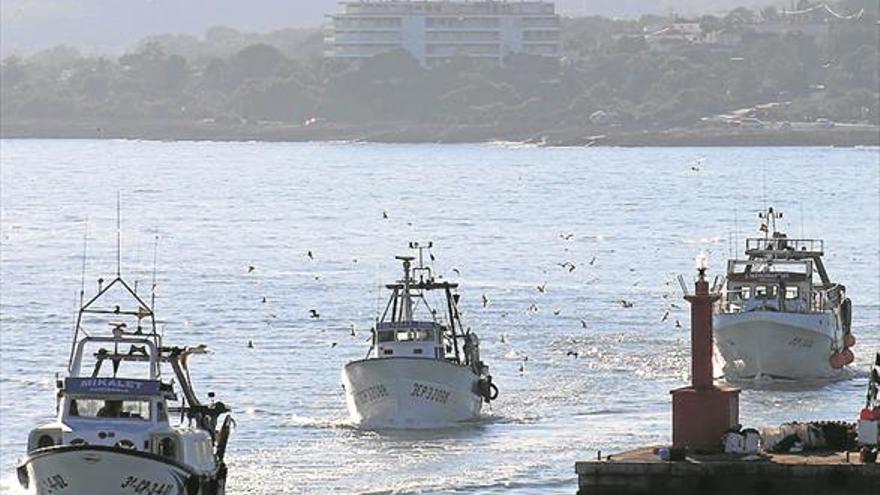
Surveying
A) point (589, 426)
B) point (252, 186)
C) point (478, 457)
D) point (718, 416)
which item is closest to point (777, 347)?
point (589, 426)

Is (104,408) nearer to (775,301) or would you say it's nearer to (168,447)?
(168,447)

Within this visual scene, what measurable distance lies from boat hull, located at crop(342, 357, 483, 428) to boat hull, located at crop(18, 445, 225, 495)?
64.2 ft

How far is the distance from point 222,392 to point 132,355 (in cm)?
2449

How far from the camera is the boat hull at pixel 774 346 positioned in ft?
238

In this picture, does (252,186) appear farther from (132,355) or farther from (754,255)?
(132,355)

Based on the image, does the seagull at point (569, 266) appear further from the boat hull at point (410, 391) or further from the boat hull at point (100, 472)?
the boat hull at point (100, 472)

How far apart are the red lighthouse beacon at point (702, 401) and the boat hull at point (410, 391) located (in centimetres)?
1648

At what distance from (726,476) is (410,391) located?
19.9m

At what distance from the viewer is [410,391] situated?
205ft

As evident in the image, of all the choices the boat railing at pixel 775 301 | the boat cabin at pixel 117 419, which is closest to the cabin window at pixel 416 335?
the boat railing at pixel 775 301

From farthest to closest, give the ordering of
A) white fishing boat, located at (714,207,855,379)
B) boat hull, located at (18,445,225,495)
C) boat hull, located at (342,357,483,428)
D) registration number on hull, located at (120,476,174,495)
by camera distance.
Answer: white fishing boat, located at (714,207,855,379) < boat hull, located at (342,357,483,428) < registration number on hull, located at (120,476,174,495) < boat hull, located at (18,445,225,495)

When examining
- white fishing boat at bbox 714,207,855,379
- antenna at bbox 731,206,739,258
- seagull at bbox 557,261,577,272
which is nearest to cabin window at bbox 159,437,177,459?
white fishing boat at bbox 714,207,855,379

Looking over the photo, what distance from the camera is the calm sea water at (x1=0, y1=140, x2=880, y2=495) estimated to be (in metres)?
60.0

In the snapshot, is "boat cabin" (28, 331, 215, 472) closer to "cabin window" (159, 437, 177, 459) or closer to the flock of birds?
"cabin window" (159, 437, 177, 459)
